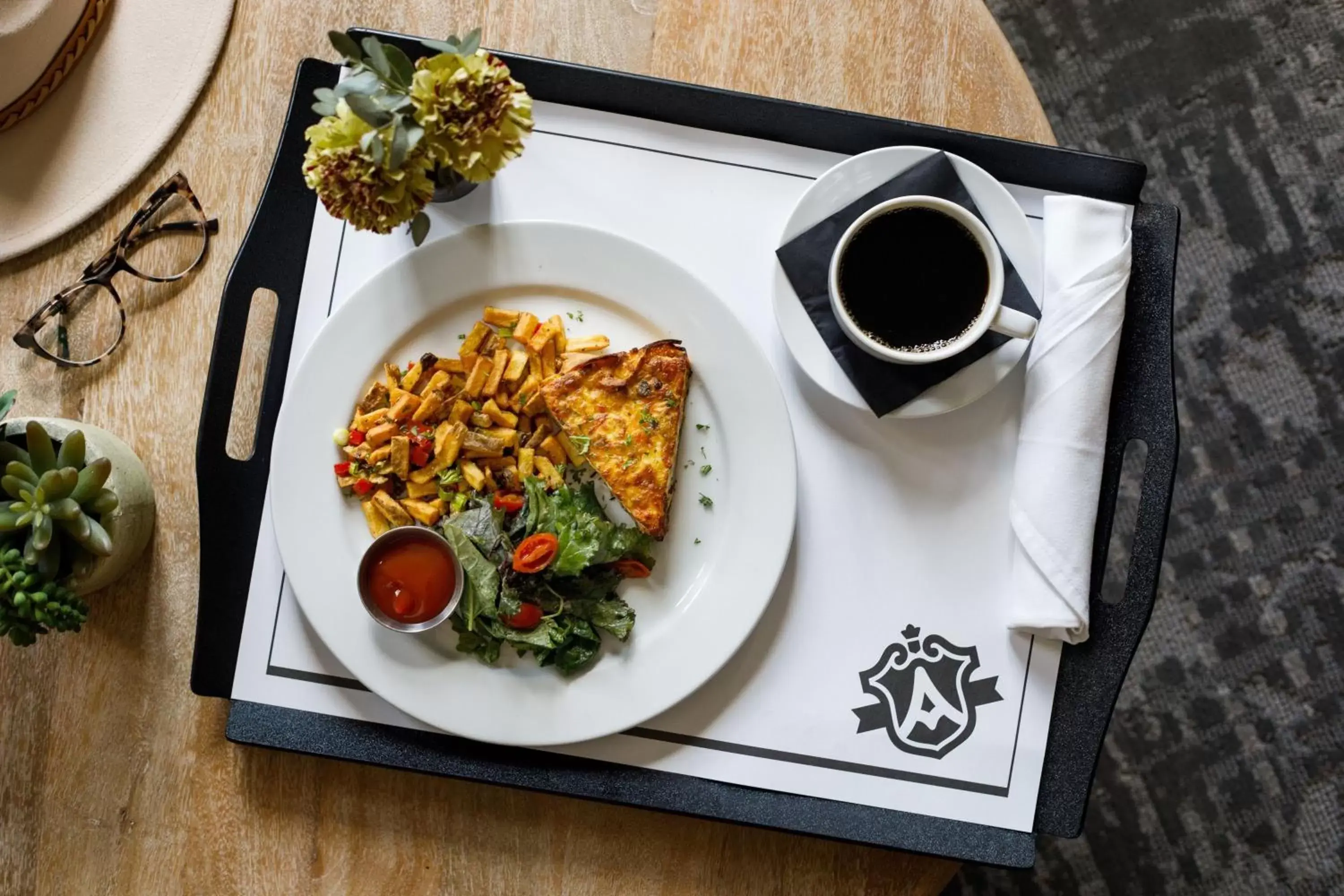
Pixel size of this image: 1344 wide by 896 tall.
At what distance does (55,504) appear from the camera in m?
1.52

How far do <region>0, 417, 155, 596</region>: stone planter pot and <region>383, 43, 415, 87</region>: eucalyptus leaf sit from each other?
0.79 m

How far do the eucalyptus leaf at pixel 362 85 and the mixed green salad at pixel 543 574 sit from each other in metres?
0.70

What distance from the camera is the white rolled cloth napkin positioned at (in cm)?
173

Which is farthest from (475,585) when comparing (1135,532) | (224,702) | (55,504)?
(1135,532)

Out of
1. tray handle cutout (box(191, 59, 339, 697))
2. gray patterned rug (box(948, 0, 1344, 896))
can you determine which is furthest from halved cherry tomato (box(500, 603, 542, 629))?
gray patterned rug (box(948, 0, 1344, 896))

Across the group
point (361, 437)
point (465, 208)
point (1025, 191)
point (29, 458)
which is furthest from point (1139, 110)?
point (29, 458)

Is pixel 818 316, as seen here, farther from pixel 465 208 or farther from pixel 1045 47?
pixel 1045 47

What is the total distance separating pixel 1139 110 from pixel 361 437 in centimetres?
229

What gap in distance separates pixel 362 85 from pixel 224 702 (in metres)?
1.14

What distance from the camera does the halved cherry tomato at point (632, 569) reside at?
1.75 m

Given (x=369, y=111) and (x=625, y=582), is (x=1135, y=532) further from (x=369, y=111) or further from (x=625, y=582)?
(x=369, y=111)

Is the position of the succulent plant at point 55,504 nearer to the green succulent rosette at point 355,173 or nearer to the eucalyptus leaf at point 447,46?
the green succulent rosette at point 355,173

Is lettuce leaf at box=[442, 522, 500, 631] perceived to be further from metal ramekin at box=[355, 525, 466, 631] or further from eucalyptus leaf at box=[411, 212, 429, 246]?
eucalyptus leaf at box=[411, 212, 429, 246]

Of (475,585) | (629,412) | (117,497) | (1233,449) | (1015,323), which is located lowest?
(475,585)
